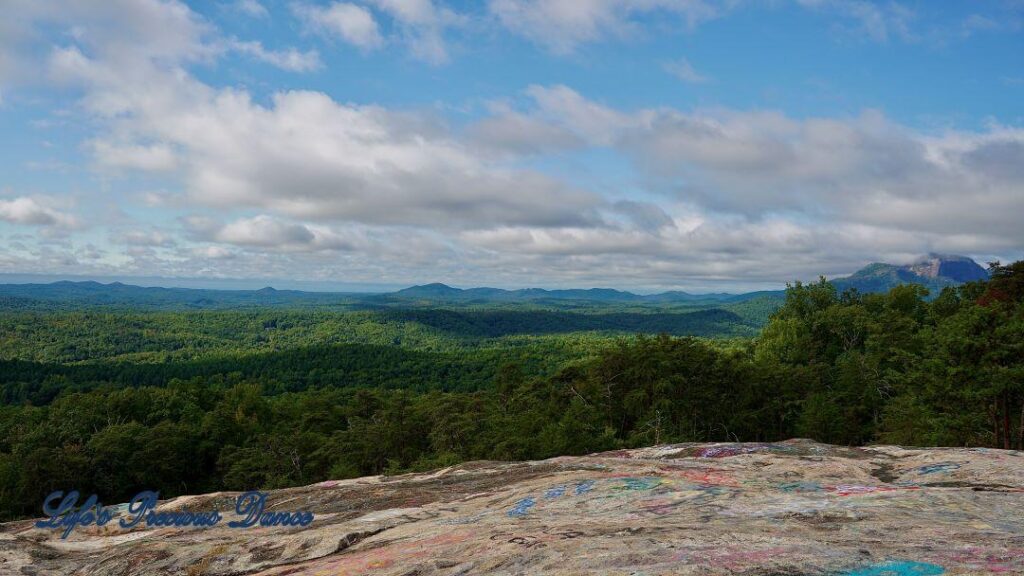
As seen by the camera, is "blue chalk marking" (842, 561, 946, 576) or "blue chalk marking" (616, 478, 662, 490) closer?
"blue chalk marking" (842, 561, 946, 576)

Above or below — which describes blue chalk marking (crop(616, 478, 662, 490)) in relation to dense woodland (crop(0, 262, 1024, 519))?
above

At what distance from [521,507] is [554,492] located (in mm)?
1018

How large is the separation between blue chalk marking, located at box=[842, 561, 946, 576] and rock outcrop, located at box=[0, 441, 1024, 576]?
0.06 ft

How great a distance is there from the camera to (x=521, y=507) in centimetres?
1109

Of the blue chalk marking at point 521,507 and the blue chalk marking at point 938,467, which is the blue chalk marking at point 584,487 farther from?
the blue chalk marking at point 938,467

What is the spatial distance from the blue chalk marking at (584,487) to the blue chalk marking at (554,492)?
345 millimetres

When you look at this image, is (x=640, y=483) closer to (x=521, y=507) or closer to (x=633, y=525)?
(x=521, y=507)

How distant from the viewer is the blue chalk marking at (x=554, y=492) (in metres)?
11.5

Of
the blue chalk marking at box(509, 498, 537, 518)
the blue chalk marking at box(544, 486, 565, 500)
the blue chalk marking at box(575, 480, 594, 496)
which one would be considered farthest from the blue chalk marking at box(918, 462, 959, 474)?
the blue chalk marking at box(509, 498, 537, 518)

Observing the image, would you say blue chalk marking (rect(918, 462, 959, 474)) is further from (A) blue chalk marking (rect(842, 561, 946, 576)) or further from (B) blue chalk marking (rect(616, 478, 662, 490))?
(A) blue chalk marking (rect(842, 561, 946, 576))

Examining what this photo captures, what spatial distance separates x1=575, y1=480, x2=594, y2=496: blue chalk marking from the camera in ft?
37.6

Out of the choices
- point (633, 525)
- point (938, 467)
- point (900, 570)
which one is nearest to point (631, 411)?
point (938, 467)

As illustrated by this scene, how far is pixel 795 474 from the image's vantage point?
496 inches

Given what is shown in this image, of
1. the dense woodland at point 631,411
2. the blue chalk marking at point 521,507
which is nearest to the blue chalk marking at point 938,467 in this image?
the blue chalk marking at point 521,507
